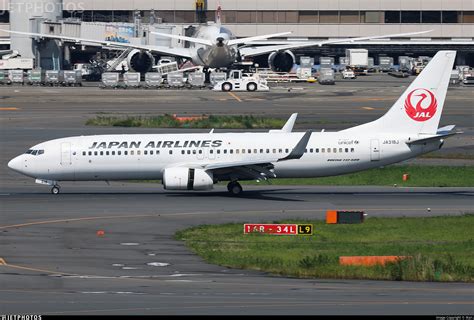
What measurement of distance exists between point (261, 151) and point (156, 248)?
16428 millimetres

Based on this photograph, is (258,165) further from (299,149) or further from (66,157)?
(66,157)

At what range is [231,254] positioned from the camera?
38812 millimetres

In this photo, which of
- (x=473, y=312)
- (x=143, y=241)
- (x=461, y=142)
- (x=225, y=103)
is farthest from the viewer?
(x=225, y=103)

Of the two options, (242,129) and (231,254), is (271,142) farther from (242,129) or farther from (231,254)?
(242,129)

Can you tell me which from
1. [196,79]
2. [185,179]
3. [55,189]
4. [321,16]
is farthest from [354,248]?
[321,16]

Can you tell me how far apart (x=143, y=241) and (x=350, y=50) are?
405 ft

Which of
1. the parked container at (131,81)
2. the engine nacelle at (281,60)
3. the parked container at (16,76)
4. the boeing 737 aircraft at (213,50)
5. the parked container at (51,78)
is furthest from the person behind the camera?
the engine nacelle at (281,60)

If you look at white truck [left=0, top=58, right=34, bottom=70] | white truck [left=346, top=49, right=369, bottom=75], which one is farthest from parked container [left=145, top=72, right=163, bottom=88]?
white truck [left=346, top=49, right=369, bottom=75]

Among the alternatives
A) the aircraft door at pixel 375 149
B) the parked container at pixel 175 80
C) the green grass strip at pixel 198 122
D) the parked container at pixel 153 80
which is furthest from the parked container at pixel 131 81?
the aircraft door at pixel 375 149

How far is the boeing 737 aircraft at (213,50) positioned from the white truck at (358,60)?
2257cm

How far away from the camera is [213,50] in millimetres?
125000

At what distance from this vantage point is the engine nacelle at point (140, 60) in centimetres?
13593

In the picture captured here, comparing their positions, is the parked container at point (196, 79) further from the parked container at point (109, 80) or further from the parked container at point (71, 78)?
the parked container at point (71, 78)

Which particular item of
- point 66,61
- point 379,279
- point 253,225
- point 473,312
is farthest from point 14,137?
point 66,61
